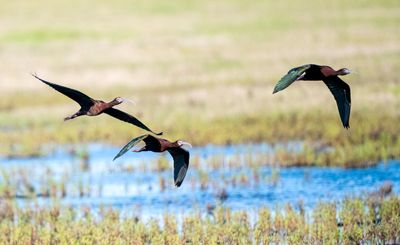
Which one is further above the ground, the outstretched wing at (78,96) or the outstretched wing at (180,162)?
the outstretched wing at (78,96)

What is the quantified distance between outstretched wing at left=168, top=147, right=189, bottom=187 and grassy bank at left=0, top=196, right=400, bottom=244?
846 millimetres

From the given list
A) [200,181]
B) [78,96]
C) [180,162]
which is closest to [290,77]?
[180,162]

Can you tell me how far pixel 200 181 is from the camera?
18547 millimetres

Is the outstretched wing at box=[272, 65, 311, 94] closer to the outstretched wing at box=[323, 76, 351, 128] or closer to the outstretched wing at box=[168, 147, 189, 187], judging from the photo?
the outstretched wing at box=[323, 76, 351, 128]

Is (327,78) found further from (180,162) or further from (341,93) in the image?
(180,162)

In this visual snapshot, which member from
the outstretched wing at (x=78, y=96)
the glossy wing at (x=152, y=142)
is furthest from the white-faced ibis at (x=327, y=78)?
the outstretched wing at (x=78, y=96)

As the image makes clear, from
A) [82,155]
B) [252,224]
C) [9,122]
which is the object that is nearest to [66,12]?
[9,122]

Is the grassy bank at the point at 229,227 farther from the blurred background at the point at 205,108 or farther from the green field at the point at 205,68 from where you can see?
the green field at the point at 205,68

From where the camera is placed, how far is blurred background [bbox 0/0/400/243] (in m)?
18.5

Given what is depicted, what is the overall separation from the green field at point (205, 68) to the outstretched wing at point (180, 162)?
304 inches

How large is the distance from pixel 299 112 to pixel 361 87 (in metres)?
3.98

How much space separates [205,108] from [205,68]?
9737mm

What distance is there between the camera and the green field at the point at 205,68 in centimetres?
2409

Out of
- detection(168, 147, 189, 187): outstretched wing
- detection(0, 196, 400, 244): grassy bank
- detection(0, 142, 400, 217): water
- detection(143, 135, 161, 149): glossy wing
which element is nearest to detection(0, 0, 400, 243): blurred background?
detection(0, 142, 400, 217): water
